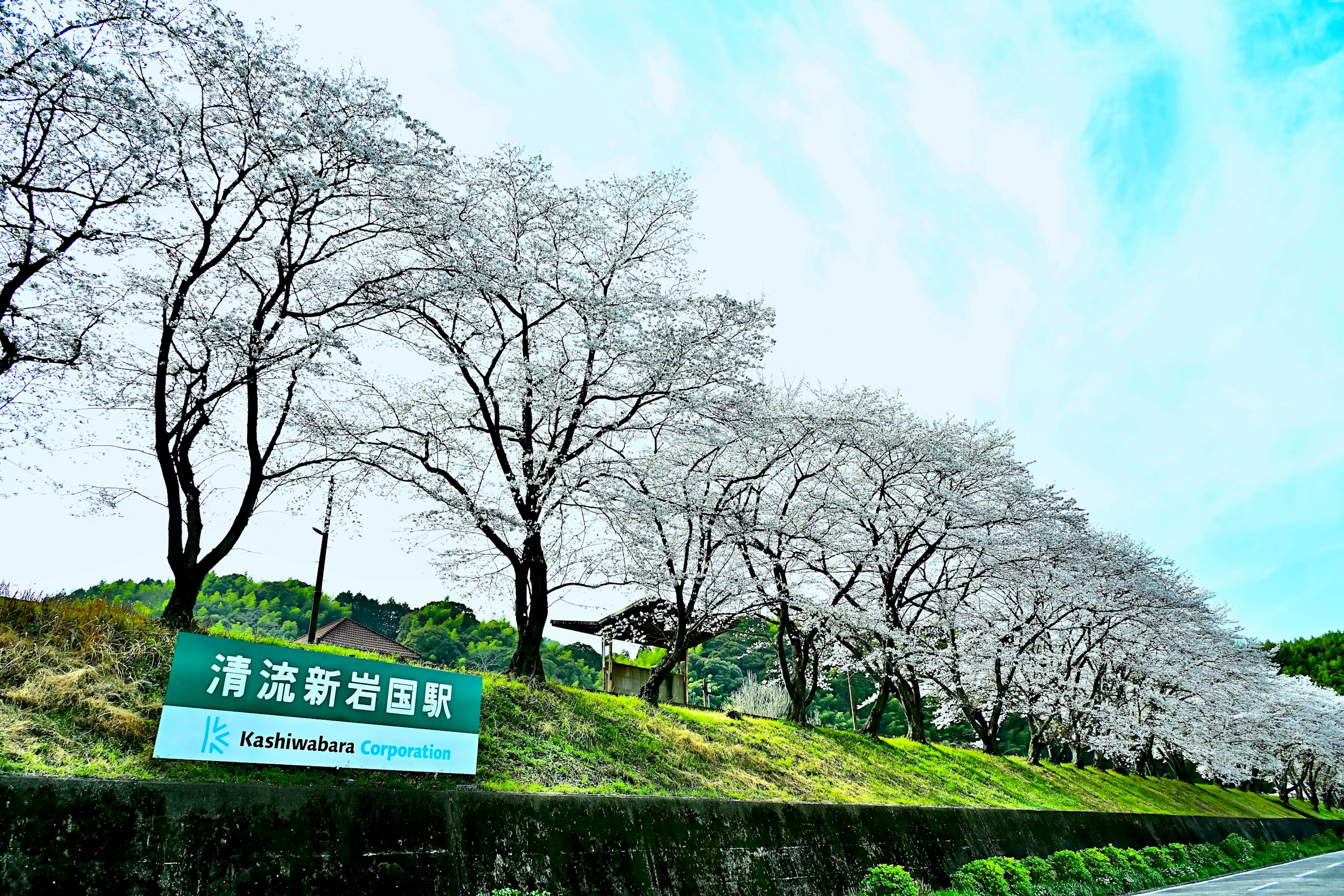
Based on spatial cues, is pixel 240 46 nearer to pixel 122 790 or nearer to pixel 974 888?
pixel 122 790

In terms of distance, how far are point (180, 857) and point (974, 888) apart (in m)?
10.7

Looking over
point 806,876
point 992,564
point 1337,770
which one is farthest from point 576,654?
point 1337,770

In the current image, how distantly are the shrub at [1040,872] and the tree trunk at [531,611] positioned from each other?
8.65 meters

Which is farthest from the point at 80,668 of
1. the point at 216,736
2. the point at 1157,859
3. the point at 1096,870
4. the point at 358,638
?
the point at 358,638

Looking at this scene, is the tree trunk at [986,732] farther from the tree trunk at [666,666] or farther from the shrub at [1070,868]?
the tree trunk at [666,666]

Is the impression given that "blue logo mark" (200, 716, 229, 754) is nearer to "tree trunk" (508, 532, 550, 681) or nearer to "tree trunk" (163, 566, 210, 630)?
"tree trunk" (163, 566, 210, 630)

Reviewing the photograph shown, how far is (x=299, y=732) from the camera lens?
24.4 feet

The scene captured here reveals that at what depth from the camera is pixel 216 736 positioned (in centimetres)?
688

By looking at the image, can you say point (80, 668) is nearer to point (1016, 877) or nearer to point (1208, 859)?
point (1016, 877)

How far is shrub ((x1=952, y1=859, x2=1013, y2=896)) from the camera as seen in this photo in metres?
11.2

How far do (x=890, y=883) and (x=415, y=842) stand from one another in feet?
21.0

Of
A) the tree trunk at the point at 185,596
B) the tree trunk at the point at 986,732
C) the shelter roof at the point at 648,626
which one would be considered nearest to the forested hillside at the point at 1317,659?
the tree trunk at the point at 986,732

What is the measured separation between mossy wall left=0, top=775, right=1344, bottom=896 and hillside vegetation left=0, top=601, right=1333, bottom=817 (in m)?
1.00

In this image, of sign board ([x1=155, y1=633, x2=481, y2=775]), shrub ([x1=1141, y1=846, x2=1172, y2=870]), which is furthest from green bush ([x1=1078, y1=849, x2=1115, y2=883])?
sign board ([x1=155, y1=633, x2=481, y2=775])
